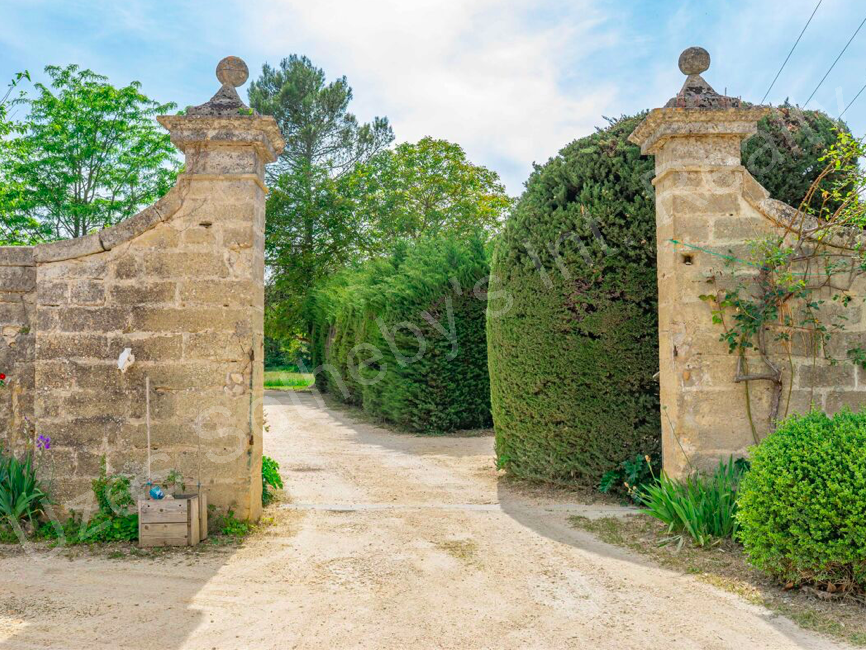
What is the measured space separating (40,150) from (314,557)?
638 inches

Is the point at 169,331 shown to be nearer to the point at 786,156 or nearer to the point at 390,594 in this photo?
the point at 390,594

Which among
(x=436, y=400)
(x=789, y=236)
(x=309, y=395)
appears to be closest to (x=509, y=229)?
(x=789, y=236)

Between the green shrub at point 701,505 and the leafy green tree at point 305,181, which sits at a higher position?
the leafy green tree at point 305,181

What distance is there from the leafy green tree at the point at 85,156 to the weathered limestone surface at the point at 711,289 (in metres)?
14.4

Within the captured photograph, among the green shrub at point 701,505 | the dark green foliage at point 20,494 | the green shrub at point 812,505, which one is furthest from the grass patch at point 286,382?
the green shrub at point 812,505

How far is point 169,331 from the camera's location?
458 cm

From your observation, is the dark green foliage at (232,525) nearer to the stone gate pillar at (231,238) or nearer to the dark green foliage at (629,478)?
the stone gate pillar at (231,238)

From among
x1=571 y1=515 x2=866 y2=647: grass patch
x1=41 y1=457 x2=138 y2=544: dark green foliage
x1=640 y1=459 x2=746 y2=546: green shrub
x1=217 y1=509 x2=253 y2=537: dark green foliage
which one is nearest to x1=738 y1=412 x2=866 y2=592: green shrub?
x1=571 y1=515 x2=866 y2=647: grass patch

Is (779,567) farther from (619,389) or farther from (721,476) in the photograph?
(619,389)

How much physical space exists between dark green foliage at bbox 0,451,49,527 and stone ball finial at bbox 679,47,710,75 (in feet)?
18.2

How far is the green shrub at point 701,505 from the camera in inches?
169

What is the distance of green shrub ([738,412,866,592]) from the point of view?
10.7 ft

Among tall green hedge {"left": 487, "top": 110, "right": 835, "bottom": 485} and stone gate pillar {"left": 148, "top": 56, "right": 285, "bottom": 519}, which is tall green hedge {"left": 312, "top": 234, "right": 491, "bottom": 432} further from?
stone gate pillar {"left": 148, "top": 56, "right": 285, "bottom": 519}

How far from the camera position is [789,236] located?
15.3 ft
